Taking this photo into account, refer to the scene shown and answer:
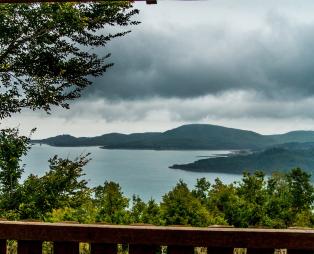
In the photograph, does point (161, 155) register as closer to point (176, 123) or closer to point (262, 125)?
point (176, 123)

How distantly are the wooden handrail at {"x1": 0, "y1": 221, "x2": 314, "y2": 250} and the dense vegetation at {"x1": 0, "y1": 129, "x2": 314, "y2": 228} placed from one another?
7180mm

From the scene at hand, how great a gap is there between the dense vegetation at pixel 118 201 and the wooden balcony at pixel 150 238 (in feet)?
23.5

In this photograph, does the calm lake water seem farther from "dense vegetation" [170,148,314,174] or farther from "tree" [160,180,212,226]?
"tree" [160,180,212,226]

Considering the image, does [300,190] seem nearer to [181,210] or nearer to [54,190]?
[181,210]

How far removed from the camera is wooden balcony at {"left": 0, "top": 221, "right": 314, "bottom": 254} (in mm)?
1441

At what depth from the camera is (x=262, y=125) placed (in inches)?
2741

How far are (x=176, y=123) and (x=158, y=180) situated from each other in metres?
8.85

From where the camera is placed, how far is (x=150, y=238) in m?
1.47

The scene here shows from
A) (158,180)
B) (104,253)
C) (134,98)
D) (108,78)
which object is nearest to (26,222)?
(104,253)

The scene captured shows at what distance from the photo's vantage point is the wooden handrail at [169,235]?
144 centimetres

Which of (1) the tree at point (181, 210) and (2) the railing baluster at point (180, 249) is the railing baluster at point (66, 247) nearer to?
(2) the railing baluster at point (180, 249)

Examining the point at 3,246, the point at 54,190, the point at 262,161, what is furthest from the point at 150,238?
the point at 262,161

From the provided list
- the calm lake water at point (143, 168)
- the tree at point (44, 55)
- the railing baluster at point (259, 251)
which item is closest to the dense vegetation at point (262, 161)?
the calm lake water at point (143, 168)

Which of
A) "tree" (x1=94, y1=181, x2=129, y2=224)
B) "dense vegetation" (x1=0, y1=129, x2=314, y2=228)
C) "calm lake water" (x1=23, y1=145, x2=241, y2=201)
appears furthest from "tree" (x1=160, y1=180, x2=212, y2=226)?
"calm lake water" (x1=23, y1=145, x2=241, y2=201)
